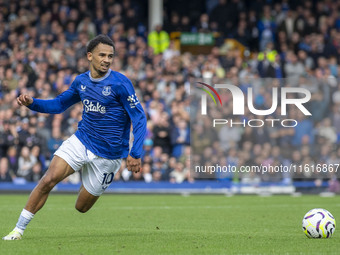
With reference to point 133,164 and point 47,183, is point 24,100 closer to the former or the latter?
point 47,183

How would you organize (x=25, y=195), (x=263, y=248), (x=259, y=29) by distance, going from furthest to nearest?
(x=259, y=29)
(x=25, y=195)
(x=263, y=248)

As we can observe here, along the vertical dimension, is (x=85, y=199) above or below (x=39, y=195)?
below

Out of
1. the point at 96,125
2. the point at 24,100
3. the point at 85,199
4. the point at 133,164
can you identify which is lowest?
the point at 85,199

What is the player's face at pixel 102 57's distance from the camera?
9.25m

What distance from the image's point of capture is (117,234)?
10.1m

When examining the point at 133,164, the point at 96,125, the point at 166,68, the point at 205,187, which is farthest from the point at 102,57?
the point at 166,68

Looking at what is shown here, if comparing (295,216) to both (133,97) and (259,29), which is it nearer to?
(133,97)

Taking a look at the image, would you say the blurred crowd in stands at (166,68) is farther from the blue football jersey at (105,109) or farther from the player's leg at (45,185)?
the player's leg at (45,185)

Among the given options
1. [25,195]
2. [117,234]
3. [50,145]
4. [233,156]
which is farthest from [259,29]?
[117,234]

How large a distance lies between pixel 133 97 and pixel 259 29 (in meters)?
18.7

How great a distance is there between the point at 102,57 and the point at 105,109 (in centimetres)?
61

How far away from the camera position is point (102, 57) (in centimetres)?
927

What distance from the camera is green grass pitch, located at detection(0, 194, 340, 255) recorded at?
27.6 ft

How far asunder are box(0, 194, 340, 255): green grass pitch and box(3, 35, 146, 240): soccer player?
0.64m
